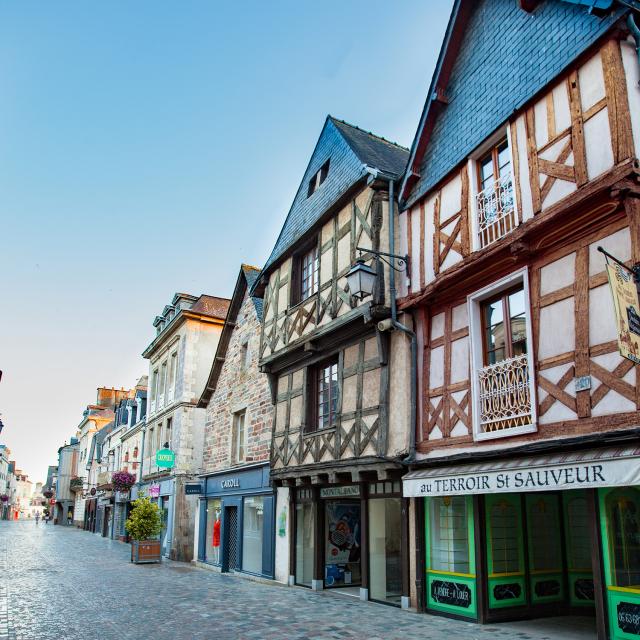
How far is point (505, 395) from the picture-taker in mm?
8102

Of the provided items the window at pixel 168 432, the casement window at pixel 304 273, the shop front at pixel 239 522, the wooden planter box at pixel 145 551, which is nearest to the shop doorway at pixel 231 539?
the shop front at pixel 239 522

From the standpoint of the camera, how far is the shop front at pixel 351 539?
1096cm

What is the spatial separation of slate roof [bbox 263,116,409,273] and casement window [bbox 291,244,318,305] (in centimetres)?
39

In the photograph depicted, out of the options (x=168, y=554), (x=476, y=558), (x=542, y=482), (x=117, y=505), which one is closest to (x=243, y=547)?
(x=168, y=554)

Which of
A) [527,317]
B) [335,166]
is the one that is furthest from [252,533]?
[527,317]

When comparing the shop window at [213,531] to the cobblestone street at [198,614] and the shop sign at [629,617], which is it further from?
the shop sign at [629,617]

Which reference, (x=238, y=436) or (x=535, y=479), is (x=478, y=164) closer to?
(x=535, y=479)

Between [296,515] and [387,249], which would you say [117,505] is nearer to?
[296,515]

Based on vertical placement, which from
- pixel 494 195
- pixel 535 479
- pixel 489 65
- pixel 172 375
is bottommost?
pixel 535 479

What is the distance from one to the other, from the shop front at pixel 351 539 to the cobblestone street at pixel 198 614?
52cm

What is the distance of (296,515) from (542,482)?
7672 mm

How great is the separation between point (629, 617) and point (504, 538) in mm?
2696

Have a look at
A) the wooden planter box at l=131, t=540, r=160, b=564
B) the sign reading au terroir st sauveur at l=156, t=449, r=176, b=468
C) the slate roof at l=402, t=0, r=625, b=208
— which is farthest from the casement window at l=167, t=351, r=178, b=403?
the slate roof at l=402, t=0, r=625, b=208

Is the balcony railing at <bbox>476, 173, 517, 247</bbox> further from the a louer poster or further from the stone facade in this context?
the stone facade
